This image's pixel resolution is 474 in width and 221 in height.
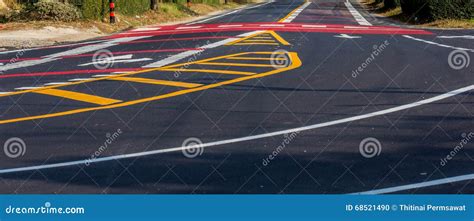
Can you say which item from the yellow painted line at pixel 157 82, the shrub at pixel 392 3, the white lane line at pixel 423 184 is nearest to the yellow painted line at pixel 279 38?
the yellow painted line at pixel 157 82

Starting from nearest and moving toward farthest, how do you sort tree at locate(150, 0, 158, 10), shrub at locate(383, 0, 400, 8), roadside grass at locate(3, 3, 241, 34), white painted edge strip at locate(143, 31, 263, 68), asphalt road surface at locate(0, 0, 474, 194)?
asphalt road surface at locate(0, 0, 474, 194)
white painted edge strip at locate(143, 31, 263, 68)
roadside grass at locate(3, 3, 241, 34)
tree at locate(150, 0, 158, 10)
shrub at locate(383, 0, 400, 8)

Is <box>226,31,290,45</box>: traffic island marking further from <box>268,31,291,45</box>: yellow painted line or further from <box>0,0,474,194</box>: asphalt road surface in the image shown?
<box>0,0,474,194</box>: asphalt road surface

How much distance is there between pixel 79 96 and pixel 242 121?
3.89m

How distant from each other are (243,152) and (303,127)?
1632 millimetres

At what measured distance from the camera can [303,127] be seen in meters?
10.2

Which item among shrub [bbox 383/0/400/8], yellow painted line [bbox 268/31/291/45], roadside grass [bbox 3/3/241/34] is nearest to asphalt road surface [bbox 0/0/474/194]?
yellow painted line [bbox 268/31/291/45]

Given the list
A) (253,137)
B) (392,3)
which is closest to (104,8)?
(392,3)

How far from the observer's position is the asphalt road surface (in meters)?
7.66

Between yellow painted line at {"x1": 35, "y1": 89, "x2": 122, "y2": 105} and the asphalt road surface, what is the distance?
39 millimetres

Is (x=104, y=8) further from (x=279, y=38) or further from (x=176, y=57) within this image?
(x=176, y=57)

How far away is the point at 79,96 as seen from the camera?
1329 centimetres

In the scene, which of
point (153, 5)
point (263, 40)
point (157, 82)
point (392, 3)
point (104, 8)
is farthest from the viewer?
point (392, 3)

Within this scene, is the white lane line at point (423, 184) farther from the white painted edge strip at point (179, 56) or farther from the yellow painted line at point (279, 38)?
the yellow painted line at point (279, 38)

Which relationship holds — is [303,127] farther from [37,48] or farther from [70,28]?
[70,28]
